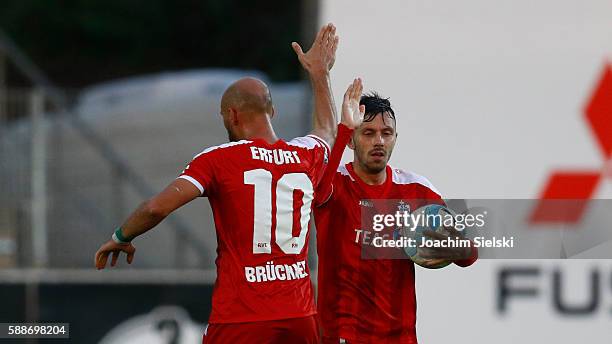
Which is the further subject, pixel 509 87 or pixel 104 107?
pixel 104 107

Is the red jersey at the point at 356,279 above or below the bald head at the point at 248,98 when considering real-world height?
below

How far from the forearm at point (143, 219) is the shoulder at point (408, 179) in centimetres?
136

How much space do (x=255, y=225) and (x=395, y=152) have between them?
1452 mm

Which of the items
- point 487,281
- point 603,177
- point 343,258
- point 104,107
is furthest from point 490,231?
point 104,107

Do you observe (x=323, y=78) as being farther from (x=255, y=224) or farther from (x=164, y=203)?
(x=164, y=203)

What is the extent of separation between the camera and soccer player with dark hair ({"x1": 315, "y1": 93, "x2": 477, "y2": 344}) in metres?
6.10

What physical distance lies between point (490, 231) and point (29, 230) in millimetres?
5379

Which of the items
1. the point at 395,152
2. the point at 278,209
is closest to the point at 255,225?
the point at 278,209

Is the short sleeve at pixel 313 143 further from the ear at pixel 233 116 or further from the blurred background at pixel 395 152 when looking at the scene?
the blurred background at pixel 395 152

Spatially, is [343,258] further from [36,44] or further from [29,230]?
[36,44]

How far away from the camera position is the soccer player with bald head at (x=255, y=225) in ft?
18.3

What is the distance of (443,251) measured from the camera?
609cm

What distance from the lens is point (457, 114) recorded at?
6871mm

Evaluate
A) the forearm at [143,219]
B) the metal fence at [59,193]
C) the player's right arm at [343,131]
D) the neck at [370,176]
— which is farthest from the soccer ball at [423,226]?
the metal fence at [59,193]
